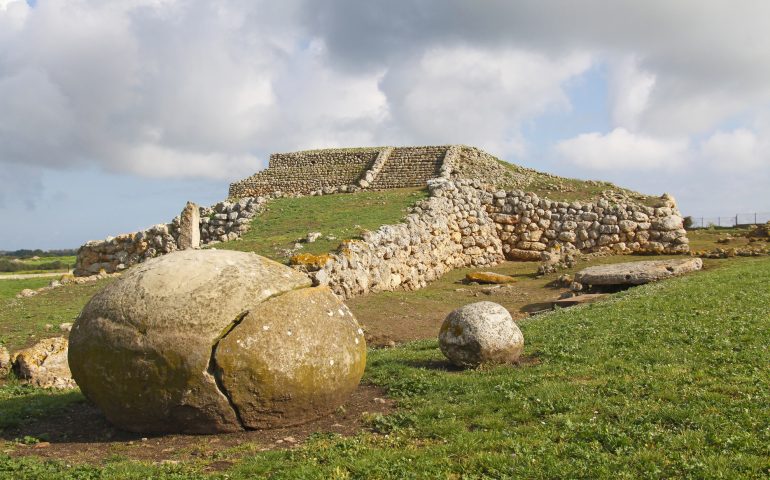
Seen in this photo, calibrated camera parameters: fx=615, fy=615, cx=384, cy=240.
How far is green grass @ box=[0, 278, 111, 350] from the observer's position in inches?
586

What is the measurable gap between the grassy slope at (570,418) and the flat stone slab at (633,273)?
404 inches

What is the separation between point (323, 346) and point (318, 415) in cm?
105

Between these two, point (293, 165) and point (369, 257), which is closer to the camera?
point (369, 257)

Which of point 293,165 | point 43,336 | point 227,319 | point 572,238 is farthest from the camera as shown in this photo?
point 293,165

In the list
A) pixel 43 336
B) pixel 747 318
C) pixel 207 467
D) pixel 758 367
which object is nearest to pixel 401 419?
pixel 207 467

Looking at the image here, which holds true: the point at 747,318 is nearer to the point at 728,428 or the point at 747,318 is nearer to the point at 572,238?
the point at 728,428

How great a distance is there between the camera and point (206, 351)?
26.1 ft

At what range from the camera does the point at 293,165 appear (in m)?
47.3

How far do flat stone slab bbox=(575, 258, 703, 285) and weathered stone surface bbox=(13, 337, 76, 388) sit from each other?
18.6 metres

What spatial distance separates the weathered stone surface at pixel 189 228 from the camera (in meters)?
28.2

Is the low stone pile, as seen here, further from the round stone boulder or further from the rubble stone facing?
the round stone boulder

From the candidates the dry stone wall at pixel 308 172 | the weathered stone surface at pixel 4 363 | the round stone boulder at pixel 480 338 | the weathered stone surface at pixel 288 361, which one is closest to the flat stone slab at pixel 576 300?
the round stone boulder at pixel 480 338

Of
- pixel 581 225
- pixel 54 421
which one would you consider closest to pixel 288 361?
pixel 54 421

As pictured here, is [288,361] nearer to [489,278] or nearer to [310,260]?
[310,260]
